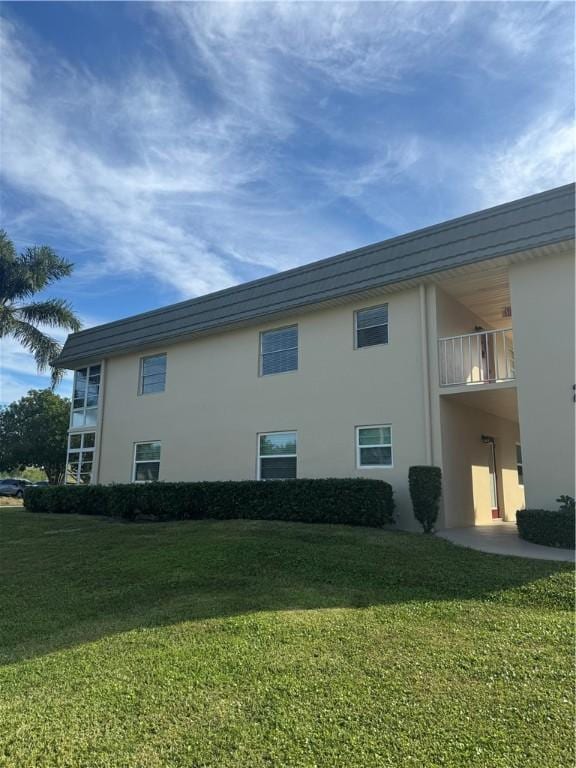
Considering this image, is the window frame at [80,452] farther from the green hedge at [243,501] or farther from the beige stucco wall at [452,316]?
the beige stucco wall at [452,316]

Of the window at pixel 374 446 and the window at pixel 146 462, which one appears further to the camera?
the window at pixel 146 462

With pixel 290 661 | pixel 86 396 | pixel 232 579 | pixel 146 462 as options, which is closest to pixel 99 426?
pixel 86 396

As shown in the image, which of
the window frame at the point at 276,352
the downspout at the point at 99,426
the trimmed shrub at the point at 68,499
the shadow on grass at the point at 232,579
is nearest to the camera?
the shadow on grass at the point at 232,579

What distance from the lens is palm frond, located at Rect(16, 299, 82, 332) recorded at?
21.2 metres

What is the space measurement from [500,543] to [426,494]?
1.63m

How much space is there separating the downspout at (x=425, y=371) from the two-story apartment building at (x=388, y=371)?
0.10 ft

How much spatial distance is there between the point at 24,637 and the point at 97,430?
13.6m

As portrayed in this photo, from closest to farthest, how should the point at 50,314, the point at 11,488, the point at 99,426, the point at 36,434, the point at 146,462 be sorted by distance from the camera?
the point at 146,462 < the point at 99,426 < the point at 50,314 < the point at 11,488 < the point at 36,434

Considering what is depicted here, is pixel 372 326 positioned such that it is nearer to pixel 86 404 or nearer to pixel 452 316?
pixel 452 316

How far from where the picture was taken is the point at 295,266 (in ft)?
45.0

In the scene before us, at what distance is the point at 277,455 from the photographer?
13.5m

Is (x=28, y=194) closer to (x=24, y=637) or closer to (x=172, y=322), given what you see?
→ (x=172, y=322)

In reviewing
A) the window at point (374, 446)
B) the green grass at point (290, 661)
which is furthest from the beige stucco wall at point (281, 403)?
the green grass at point (290, 661)

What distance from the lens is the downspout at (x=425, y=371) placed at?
10969 mm
